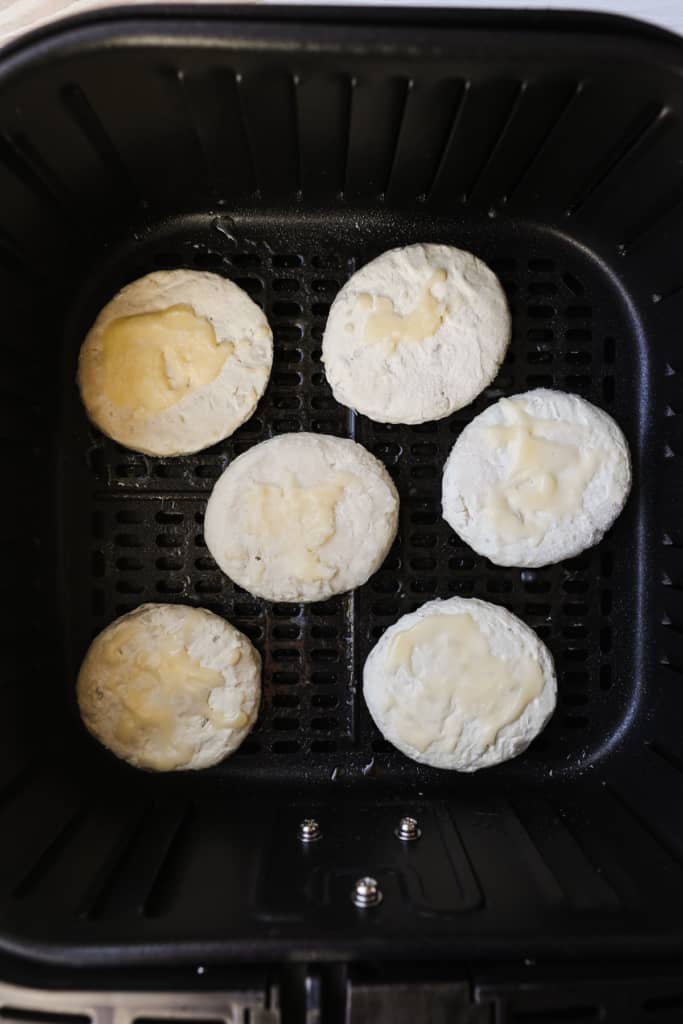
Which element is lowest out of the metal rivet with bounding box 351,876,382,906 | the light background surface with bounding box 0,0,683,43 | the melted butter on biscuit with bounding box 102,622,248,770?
the metal rivet with bounding box 351,876,382,906

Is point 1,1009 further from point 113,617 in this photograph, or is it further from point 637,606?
point 637,606

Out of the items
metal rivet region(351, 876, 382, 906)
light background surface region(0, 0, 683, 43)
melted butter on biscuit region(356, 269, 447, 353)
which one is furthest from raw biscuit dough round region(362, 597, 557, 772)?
light background surface region(0, 0, 683, 43)

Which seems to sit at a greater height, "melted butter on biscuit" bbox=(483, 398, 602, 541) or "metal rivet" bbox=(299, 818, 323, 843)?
"melted butter on biscuit" bbox=(483, 398, 602, 541)

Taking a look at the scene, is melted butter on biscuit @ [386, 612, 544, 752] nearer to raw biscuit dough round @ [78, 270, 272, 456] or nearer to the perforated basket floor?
the perforated basket floor

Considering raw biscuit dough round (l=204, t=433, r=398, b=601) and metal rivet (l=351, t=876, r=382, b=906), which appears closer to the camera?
metal rivet (l=351, t=876, r=382, b=906)

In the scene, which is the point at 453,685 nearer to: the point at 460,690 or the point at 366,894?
the point at 460,690

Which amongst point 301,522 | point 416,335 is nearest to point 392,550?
point 301,522

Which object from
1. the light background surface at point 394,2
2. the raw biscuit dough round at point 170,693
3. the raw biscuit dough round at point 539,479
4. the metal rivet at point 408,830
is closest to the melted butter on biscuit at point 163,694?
the raw biscuit dough round at point 170,693
